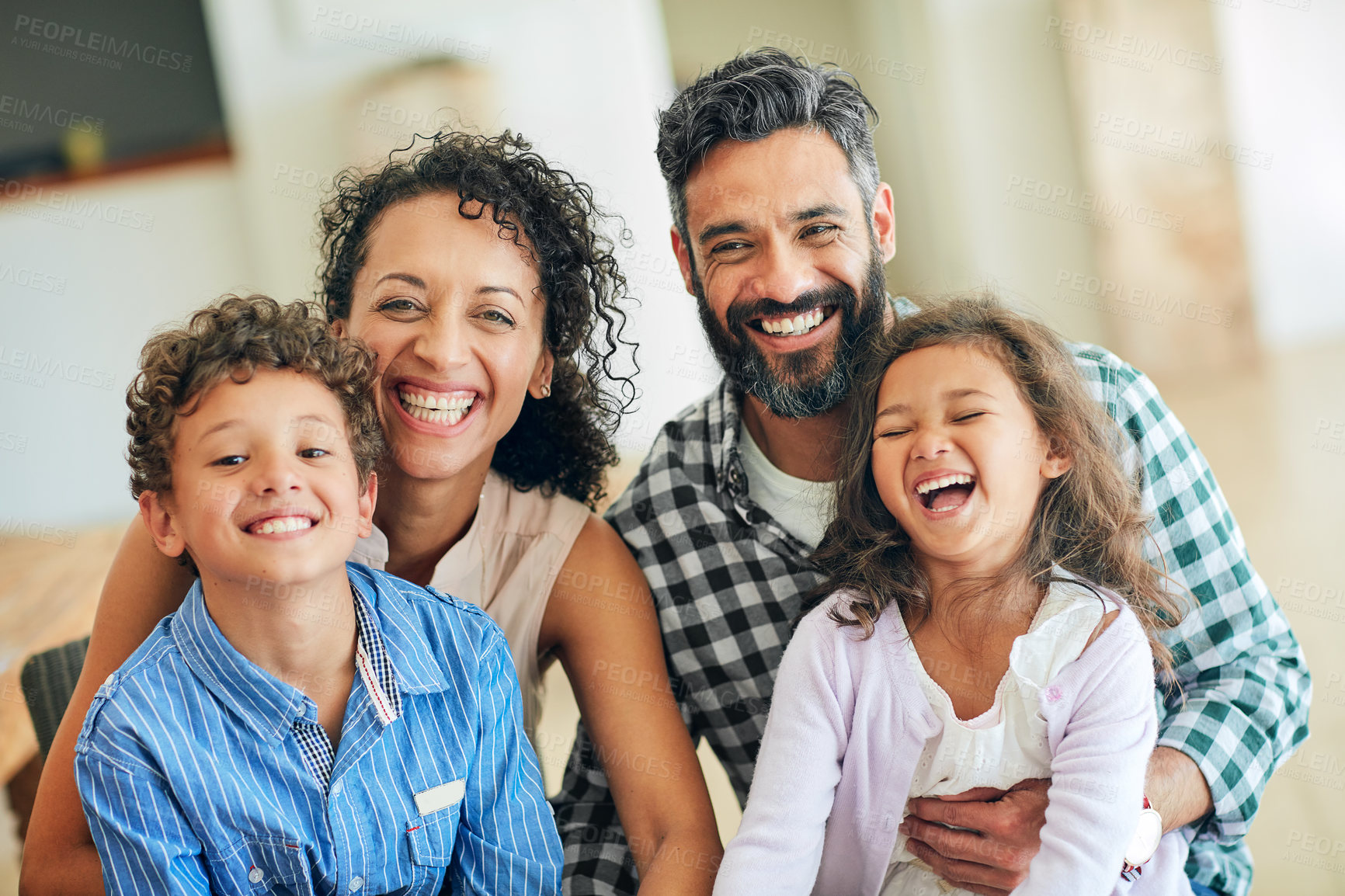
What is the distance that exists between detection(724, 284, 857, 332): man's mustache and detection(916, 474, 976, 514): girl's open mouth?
0.43 meters

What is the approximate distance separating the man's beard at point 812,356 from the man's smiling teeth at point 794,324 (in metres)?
0.01

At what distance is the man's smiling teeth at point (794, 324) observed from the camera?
1.69 m

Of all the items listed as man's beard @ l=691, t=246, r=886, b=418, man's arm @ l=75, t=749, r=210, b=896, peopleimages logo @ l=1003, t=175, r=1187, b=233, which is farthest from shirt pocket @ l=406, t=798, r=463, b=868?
peopleimages logo @ l=1003, t=175, r=1187, b=233

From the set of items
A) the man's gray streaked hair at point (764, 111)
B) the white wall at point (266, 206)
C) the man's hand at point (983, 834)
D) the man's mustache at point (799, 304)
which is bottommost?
the man's hand at point (983, 834)

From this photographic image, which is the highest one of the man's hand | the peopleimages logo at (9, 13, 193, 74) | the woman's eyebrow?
the peopleimages logo at (9, 13, 193, 74)

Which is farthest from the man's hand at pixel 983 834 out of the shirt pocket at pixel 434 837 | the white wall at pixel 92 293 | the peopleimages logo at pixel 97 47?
the peopleimages logo at pixel 97 47

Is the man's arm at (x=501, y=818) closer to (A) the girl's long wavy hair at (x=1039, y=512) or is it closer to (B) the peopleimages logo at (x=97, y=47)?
(A) the girl's long wavy hair at (x=1039, y=512)

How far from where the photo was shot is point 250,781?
119 cm

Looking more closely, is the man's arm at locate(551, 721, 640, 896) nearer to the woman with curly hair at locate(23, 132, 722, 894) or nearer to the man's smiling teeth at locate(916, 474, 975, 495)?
the woman with curly hair at locate(23, 132, 722, 894)

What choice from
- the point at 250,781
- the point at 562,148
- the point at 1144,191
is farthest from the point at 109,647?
the point at 1144,191

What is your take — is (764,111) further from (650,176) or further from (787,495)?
(650,176)

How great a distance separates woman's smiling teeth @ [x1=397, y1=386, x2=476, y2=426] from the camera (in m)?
1.52

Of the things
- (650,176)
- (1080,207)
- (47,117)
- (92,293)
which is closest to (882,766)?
(650,176)

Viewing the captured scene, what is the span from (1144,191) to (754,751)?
405cm
